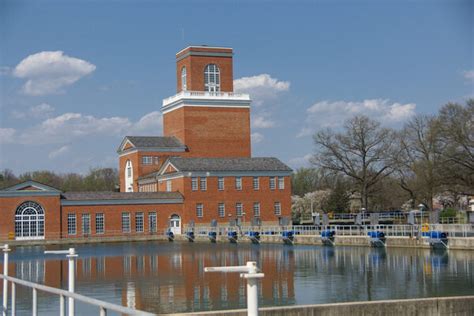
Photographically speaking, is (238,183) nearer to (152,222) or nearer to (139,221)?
(152,222)

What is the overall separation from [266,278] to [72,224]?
1818 inches

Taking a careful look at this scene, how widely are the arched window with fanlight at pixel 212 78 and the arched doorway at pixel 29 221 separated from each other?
26440 millimetres

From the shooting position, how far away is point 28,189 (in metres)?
69.8

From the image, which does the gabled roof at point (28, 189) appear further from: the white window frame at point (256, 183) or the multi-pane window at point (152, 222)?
the white window frame at point (256, 183)

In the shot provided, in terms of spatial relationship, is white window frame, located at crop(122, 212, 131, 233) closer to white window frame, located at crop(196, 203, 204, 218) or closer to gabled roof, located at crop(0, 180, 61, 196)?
white window frame, located at crop(196, 203, 204, 218)

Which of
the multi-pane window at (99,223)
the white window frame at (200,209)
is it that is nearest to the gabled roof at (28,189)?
the multi-pane window at (99,223)

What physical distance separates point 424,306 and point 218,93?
233 ft

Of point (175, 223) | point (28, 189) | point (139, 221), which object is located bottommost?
point (175, 223)

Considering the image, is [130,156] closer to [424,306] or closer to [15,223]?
[15,223]

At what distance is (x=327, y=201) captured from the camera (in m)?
81.6

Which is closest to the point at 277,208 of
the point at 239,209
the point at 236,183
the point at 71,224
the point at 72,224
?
the point at 239,209

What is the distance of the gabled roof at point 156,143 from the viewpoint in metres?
85.2

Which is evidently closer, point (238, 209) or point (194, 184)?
point (194, 184)

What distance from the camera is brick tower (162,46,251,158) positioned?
279ft
